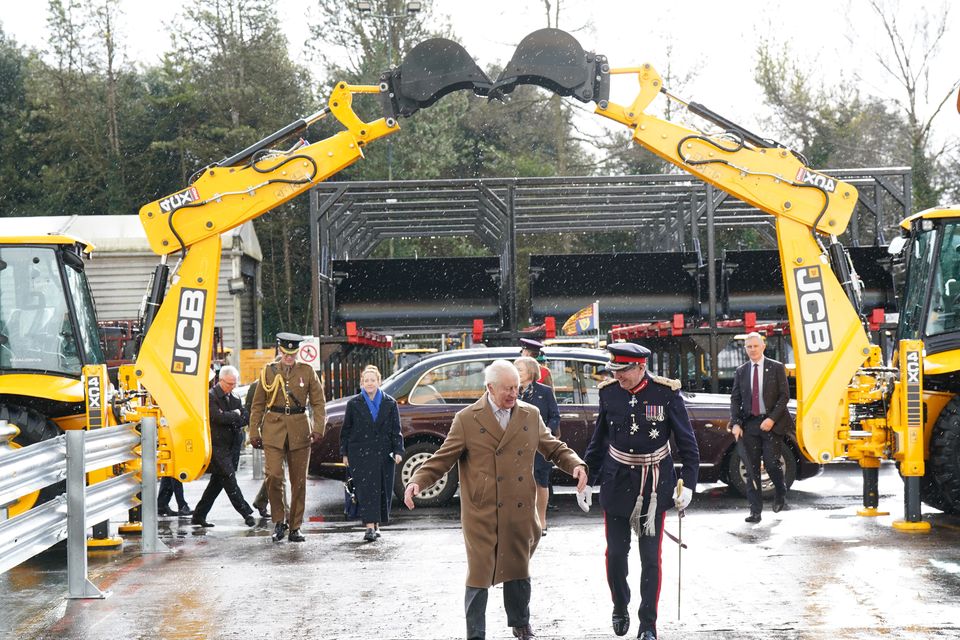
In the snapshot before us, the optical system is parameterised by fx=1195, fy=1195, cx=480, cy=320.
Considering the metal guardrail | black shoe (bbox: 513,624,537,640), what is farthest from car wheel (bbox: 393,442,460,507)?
black shoe (bbox: 513,624,537,640)

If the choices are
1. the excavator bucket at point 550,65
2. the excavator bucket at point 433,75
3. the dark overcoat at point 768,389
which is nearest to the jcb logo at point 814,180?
the dark overcoat at point 768,389

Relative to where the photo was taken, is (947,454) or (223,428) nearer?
(947,454)

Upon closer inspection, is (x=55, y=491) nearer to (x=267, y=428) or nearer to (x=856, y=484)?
(x=267, y=428)

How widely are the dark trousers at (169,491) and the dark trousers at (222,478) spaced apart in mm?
899

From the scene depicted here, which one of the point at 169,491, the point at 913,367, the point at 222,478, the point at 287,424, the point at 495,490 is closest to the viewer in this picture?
the point at 495,490

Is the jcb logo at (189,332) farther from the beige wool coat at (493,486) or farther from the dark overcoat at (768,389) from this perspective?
the beige wool coat at (493,486)

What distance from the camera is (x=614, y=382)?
7.10 m

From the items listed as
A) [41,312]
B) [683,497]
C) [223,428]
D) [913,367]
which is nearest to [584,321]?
[223,428]

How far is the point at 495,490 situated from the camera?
21.2ft

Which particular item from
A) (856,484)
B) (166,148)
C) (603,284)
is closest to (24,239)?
(856,484)

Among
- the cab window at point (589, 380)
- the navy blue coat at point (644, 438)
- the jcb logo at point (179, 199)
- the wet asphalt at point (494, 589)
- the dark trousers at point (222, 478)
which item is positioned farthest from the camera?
the cab window at point (589, 380)

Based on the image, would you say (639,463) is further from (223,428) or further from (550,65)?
(223,428)

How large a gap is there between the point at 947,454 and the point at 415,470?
5.38 m

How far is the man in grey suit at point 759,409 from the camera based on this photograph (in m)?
11.4
